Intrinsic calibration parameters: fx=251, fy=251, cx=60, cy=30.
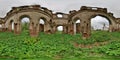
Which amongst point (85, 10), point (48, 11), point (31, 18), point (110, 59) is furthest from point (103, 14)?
point (110, 59)

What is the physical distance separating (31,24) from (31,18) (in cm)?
81

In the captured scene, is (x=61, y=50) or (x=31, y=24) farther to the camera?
(x=31, y=24)

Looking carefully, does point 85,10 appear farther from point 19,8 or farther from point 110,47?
point 110,47

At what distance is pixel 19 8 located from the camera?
1369 inches

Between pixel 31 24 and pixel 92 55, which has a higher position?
pixel 31 24

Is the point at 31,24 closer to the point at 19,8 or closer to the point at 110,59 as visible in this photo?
the point at 19,8

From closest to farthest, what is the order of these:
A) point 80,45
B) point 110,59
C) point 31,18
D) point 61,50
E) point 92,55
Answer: point 110,59 → point 92,55 → point 61,50 → point 80,45 → point 31,18

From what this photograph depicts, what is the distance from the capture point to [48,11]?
36219mm

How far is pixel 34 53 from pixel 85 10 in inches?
608

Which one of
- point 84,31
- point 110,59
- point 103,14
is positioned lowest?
point 110,59

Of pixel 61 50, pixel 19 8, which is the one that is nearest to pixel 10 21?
pixel 19 8

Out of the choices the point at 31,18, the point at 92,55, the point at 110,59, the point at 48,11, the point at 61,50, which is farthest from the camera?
the point at 48,11

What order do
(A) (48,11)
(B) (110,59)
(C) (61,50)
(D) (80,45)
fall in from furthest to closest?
(A) (48,11) < (D) (80,45) < (C) (61,50) < (B) (110,59)

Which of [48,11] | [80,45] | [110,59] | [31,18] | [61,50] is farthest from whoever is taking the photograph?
[48,11]
